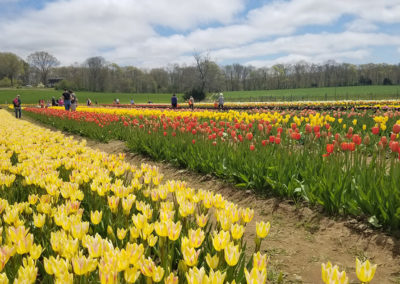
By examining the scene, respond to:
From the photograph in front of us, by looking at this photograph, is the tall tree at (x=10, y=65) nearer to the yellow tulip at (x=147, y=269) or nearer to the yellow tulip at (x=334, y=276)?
the yellow tulip at (x=147, y=269)

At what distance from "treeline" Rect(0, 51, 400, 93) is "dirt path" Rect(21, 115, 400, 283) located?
77328 millimetres

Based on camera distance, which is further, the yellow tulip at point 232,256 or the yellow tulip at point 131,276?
the yellow tulip at point 232,256

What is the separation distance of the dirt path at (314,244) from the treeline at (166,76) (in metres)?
77.3

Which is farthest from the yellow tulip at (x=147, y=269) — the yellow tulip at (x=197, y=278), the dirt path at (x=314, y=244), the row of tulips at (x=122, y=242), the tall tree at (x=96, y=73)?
the tall tree at (x=96, y=73)

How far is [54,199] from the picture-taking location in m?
2.57

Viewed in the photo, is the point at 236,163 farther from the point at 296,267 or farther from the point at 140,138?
the point at 140,138

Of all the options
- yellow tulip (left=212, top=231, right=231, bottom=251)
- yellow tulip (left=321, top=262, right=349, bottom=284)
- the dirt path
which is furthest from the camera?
the dirt path

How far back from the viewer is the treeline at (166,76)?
86.2 meters

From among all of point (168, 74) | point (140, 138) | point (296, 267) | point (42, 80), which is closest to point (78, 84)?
point (42, 80)

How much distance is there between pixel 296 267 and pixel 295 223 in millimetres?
935

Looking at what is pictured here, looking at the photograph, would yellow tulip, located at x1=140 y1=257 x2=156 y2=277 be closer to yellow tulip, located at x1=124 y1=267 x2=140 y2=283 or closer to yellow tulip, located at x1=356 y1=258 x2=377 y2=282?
yellow tulip, located at x1=124 y1=267 x2=140 y2=283

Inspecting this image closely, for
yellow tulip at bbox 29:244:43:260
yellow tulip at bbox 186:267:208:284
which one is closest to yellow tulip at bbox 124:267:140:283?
yellow tulip at bbox 186:267:208:284

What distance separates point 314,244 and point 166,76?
95.0 m

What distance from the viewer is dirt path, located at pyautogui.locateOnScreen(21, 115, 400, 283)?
2572 millimetres
